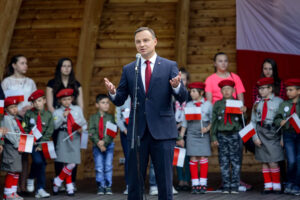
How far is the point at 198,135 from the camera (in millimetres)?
6918

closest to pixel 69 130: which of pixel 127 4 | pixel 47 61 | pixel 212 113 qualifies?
pixel 212 113

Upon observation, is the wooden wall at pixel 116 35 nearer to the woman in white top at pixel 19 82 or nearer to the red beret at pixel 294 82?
the woman in white top at pixel 19 82

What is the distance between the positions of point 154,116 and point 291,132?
293 centimetres

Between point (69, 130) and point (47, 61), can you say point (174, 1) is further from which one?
point (69, 130)

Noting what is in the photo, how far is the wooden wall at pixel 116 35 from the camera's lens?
8.93 meters

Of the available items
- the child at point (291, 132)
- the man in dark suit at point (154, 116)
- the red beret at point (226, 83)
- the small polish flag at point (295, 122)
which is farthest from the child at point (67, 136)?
the man in dark suit at point (154, 116)

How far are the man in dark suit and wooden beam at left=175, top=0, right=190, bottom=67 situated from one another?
4689 mm

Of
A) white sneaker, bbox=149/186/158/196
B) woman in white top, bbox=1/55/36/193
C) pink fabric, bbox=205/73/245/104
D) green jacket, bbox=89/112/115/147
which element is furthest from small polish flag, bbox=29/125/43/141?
pink fabric, bbox=205/73/245/104

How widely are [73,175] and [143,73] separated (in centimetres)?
331

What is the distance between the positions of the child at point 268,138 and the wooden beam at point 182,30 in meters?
2.39

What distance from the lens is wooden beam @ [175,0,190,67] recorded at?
348 inches

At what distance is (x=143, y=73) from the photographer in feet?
14.0

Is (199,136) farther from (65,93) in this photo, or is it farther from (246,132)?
(65,93)

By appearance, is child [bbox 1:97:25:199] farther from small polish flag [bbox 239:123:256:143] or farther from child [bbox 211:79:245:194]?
small polish flag [bbox 239:123:256:143]
